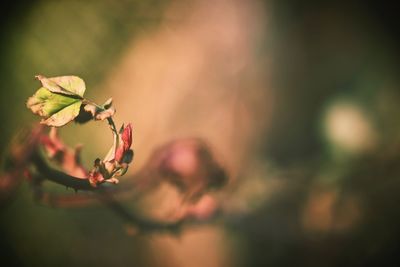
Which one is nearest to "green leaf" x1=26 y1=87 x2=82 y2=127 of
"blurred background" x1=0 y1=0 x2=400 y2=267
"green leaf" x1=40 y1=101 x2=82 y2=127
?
"green leaf" x1=40 y1=101 x2=82 y2=127

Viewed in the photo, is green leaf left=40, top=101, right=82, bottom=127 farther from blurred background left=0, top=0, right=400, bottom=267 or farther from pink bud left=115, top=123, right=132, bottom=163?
blurred background left=0, top=0, right=400, bottom=267

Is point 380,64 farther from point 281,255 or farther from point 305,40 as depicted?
point 281,255

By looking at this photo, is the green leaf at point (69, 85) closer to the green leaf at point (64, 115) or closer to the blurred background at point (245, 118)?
the green leaf at point (64, 115)

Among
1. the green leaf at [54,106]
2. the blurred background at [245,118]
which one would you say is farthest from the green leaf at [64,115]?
the blurred background at [245,118]

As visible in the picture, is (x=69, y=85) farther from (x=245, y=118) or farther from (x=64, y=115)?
(x=245, y=118)

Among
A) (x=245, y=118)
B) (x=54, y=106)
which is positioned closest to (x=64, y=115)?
(x=54, y=106)
